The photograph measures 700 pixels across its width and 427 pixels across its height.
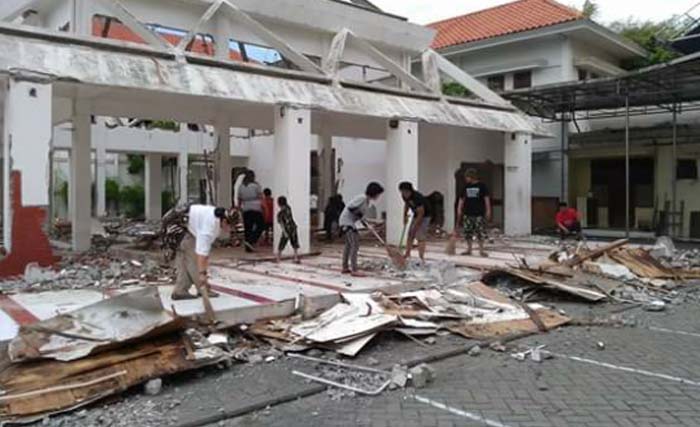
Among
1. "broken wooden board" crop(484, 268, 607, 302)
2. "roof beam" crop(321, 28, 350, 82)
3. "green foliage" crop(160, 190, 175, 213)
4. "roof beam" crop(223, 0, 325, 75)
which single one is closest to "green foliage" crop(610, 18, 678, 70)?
"roof beam" crop(321, 28, 350, 82)

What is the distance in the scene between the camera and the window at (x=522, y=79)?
2141 centimetres

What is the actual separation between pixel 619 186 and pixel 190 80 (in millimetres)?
14558

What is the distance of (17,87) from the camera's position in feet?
30.1

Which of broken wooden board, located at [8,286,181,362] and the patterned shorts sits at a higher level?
the patterned shorts

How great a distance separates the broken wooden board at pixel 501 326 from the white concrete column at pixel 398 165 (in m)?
7.11

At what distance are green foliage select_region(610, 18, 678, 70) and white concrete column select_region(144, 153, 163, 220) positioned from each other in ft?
62.2

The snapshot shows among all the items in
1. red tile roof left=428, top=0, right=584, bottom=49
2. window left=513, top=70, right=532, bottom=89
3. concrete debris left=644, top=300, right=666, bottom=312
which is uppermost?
red tile roof left=428, top=0, right=584, bottom=49

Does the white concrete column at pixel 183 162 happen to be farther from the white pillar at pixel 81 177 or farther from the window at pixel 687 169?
the window at pixel 687 169

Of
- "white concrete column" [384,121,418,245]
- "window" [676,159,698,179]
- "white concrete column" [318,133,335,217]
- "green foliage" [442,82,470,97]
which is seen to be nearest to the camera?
"white concrete column" [384,121,418,245]

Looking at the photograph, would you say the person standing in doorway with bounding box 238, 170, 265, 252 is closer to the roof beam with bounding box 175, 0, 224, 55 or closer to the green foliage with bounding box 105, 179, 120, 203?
the roof beam with bounding box 175, 0, 224, 55

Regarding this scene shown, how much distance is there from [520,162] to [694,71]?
4867mm

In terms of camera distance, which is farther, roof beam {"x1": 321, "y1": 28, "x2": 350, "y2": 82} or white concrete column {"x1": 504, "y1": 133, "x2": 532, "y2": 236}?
white concrete column {"x1": 504, "y1": 133, "x2": 532, "y2": 236}

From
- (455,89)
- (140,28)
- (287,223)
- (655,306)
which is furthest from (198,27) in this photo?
(455,89)

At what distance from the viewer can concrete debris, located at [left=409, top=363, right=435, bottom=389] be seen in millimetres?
5238
